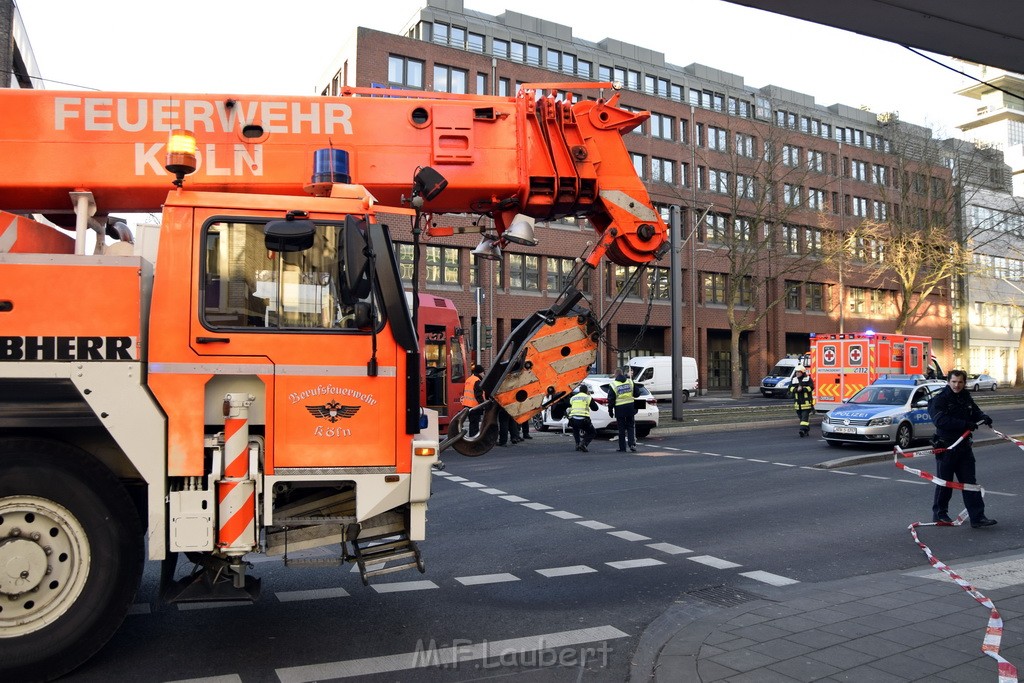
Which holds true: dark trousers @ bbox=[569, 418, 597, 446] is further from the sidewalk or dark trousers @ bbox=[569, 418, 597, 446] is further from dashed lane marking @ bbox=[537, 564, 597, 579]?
the sidewalk

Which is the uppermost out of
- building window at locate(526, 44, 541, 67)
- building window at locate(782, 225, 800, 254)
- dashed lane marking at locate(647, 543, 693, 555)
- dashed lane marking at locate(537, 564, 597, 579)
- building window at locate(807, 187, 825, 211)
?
building window at locate(526, 44, 541, 67)

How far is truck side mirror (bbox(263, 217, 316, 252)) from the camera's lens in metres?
4.64

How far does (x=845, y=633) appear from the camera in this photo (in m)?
5.28

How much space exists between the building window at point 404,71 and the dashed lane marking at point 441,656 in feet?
133

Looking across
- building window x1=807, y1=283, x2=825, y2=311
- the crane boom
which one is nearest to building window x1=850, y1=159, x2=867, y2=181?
building window x1=807, y1=283, x2=825, y2=311

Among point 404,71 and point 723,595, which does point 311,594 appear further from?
point 404,71

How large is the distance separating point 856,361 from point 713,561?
19.8 meters

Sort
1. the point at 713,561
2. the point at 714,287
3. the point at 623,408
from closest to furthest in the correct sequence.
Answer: the point at 713,561, the point at 623,408, the point at 714,287

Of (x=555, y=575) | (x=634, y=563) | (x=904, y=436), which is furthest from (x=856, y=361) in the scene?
(x=555, y=575)

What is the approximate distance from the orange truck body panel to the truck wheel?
710 centimetres

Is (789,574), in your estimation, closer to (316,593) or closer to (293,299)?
(316,593)

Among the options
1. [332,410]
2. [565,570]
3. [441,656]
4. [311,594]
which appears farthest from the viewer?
[565,570]

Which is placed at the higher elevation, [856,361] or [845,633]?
[856,361]

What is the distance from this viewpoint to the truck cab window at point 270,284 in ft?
15.7
